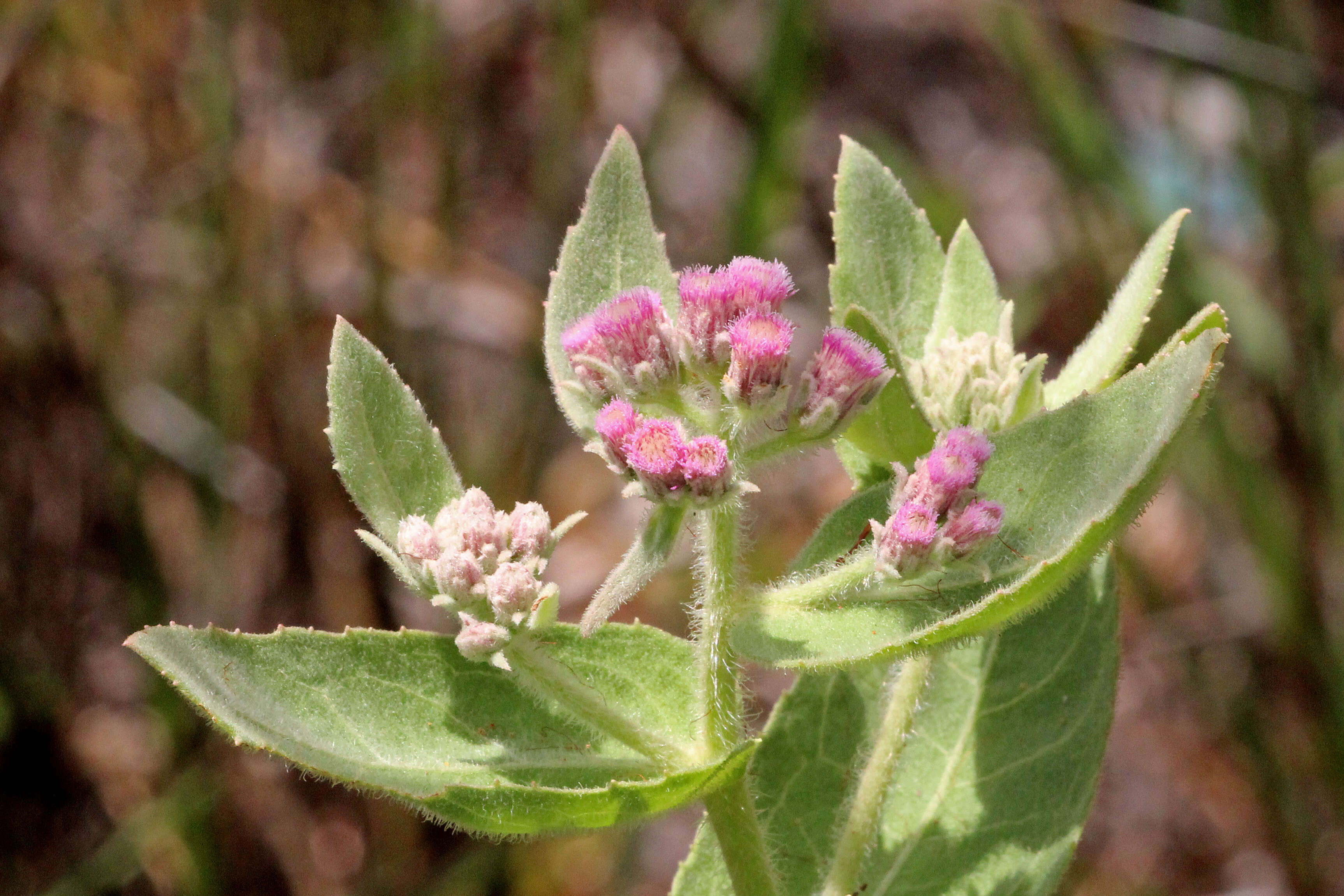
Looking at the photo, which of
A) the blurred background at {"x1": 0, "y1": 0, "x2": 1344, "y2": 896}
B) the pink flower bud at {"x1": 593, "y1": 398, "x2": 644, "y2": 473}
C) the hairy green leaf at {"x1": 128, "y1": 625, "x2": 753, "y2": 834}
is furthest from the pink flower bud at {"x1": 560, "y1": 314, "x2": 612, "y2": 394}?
the blurred background at {"x1": 0, "y1": 0, "x2": 1344, "y2": 896}

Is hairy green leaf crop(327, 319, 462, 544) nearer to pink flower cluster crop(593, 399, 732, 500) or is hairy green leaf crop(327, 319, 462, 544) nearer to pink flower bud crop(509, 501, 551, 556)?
pink flower bud crop(509, 501, 551, 556)

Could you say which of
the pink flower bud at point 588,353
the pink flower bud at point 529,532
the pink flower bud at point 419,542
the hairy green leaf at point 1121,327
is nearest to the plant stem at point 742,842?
the pink flower bud at point 529,532

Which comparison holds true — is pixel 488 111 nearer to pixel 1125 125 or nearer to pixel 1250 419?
pixel 1125 125

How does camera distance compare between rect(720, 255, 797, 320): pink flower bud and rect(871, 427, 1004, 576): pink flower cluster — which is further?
rect(720, 255, 797, 320): pink flower bud

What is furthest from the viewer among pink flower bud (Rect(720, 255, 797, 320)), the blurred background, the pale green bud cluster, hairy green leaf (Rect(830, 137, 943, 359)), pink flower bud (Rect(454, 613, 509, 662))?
the blurred background

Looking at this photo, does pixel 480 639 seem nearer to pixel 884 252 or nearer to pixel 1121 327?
pixel 884 252
